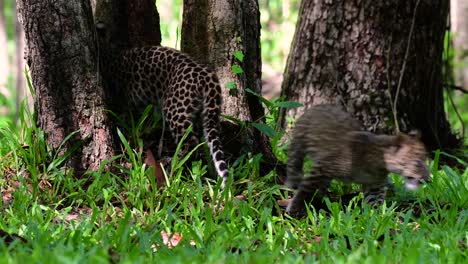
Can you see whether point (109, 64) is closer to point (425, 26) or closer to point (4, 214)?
point (4, 214)

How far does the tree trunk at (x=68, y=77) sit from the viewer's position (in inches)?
212

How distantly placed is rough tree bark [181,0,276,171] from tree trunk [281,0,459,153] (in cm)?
103

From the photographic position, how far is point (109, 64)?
6.54 metres

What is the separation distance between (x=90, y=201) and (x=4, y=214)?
0.56 meters

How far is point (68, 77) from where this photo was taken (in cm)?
548

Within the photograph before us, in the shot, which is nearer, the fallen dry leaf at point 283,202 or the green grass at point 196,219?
the green grass at point 196,219

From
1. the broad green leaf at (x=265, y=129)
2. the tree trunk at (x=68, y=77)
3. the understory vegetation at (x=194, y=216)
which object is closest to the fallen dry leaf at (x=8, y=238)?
the understory vegetation at (x=194, y=216)

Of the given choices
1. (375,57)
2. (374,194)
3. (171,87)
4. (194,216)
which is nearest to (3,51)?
(171,87)

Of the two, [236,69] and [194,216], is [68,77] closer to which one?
[236,69]

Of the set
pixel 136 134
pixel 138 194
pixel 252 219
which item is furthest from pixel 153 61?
pixel 252 219

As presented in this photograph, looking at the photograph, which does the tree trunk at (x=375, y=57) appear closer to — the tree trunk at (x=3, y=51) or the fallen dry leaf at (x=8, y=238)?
the fallen dry leaf at (x=8, y=238)

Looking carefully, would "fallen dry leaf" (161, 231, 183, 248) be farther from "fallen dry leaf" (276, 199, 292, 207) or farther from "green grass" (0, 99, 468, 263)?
"fallen dry leaf" (276, 199, 292, 207)

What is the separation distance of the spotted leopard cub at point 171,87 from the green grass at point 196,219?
1.07 feet

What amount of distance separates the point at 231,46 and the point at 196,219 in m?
1.79
